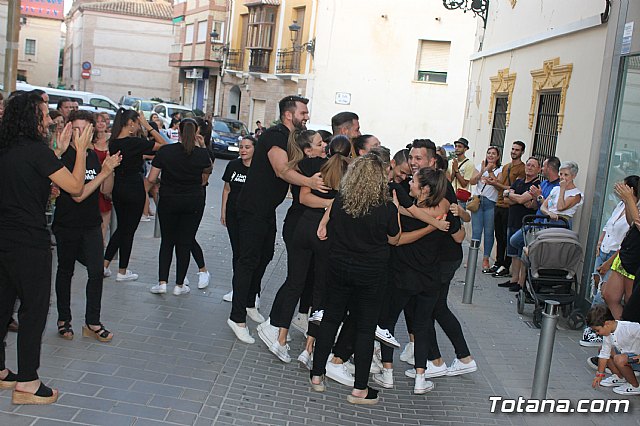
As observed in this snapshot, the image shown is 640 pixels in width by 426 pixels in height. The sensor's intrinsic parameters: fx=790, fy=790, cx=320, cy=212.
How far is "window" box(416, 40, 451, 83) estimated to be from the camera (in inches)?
1261

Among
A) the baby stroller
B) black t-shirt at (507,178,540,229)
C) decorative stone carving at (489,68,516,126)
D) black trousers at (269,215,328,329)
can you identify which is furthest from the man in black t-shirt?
decorative stone carving at (489,68,516,126)

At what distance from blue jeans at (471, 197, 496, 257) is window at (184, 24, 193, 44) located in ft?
133

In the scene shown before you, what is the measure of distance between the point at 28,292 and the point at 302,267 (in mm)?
2387

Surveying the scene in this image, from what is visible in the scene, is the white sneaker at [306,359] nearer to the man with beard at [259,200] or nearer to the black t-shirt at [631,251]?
the man with beard at [259,200]

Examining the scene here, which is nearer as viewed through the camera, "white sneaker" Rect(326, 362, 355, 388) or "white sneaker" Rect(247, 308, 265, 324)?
"white sneaker" Rect(326, 362, 355, 388)

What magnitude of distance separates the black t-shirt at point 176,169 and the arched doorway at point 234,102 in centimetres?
3596

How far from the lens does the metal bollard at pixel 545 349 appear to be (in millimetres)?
6262

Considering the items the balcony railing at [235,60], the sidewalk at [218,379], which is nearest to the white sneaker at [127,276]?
the sidewalk at [218,379]

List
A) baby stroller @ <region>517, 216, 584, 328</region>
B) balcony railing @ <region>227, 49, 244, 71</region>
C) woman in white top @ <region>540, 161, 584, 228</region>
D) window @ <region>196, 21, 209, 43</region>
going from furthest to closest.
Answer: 1. window @ <region>196, 21, 209, 43</region>
2. balcony railing @ <region>227, 49, 244, 71</region>
3. woman in white top @ <region>540, 161, 584, 228</region>
4. baby stroller @ <region>517, 216, 584, 328</region>

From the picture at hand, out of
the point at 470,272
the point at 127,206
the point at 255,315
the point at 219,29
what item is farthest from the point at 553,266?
the point at 219,29

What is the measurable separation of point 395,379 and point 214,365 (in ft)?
5.17

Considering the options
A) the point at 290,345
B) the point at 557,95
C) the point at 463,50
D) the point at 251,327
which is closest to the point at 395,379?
the point at 290,345

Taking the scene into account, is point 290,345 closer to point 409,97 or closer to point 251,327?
point 251,327

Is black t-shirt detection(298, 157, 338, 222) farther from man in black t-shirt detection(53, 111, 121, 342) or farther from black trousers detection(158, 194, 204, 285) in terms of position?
black trousers detection(158, 194, 204, 285)
